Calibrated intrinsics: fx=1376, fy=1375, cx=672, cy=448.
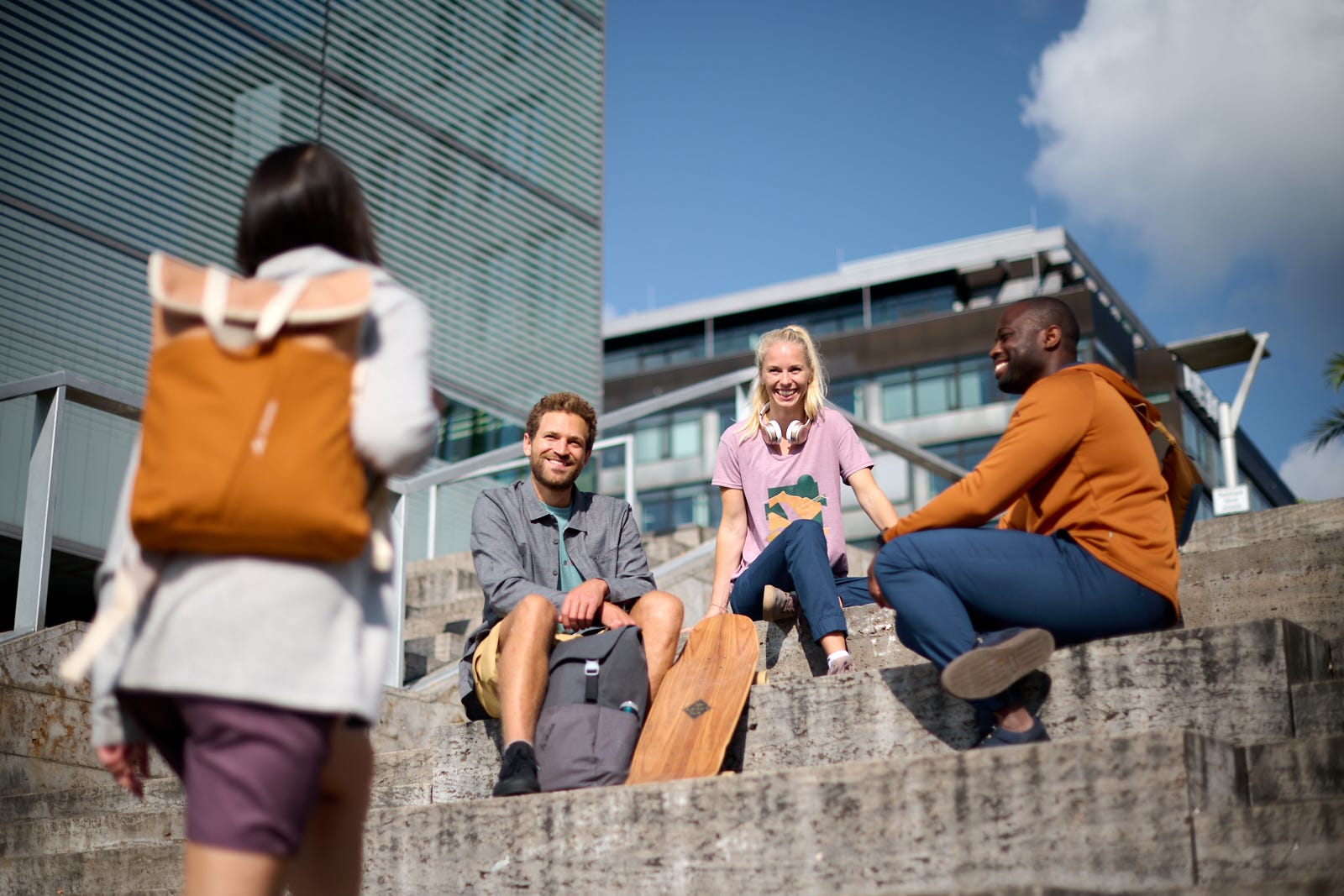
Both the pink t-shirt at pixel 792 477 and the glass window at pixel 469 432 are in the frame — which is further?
the glass window at pixel 469 432

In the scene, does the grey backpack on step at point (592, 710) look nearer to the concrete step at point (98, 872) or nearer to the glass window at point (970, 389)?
the concrete step at point (98, 872)

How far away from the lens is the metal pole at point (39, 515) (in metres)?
5.43

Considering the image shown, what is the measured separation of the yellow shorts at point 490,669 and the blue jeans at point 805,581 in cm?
84

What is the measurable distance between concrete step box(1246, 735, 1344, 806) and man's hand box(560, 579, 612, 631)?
1.91 metres

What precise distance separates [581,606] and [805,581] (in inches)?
31.3

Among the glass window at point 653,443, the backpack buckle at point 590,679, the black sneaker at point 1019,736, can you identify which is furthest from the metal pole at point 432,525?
the glass window at point 653,443

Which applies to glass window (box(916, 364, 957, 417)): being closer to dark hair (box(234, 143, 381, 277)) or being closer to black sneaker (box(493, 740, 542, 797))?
black sneaker (box(493, 740, 542, 797))

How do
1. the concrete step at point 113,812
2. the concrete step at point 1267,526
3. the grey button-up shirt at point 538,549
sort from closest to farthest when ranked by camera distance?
the grey button-up shirt at point 538,549 < the concrete step at point 113,812 < the concrete step at point 1267,526

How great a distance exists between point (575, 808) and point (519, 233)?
34.0 ft

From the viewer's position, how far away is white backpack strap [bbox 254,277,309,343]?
2.09 m

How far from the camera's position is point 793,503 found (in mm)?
5246

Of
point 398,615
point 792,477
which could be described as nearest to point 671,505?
point 398,615

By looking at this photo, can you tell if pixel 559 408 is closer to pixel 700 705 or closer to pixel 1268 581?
pixel 700 705

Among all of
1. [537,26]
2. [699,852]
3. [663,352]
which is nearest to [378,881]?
[699,852]
